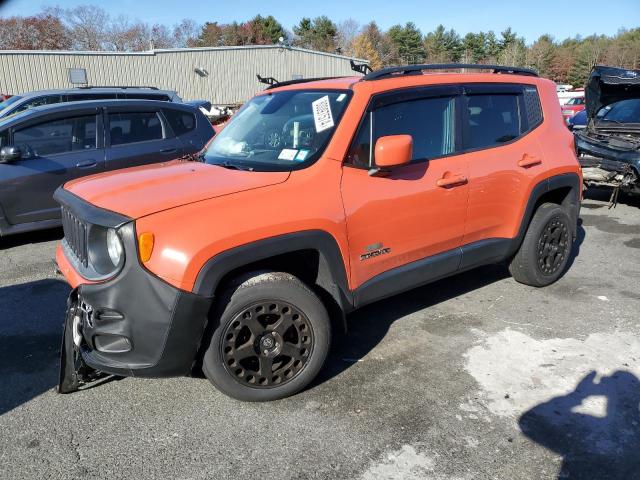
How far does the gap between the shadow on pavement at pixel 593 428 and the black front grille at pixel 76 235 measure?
2.60m

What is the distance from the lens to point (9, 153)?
572 cm

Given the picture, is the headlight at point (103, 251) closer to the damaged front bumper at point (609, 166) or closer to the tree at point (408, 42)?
the damaged front bumper at point (609, 166)

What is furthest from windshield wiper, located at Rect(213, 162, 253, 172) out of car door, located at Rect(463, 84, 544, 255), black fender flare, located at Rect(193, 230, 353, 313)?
car door, located at Rect(463, 84, 544, 255)

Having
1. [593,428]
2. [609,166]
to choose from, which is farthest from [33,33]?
[593,428]

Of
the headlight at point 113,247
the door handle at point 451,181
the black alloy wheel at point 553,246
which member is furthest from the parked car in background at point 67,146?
the black alloy wheel at point 553,246

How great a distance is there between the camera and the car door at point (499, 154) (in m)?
3.88

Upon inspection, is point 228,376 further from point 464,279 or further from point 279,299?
point 464,279

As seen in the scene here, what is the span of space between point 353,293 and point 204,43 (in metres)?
80.8

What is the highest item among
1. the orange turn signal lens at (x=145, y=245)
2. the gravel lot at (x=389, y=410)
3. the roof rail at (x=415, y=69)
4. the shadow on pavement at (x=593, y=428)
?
the roof rail at (x=415, y=69)

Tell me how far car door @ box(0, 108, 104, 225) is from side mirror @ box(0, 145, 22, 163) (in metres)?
0.12

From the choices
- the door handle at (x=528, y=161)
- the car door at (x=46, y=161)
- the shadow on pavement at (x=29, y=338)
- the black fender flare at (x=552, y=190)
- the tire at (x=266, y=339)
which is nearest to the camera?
the tire at (x=266, y=339)

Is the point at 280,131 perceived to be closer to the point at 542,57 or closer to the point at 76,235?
the point at 76,235

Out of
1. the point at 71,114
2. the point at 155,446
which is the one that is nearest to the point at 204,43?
the point at 71,114

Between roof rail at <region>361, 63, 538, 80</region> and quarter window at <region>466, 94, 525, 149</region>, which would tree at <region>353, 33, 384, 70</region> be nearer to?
roof rail at <region>361, 63, 538, 80</region>
